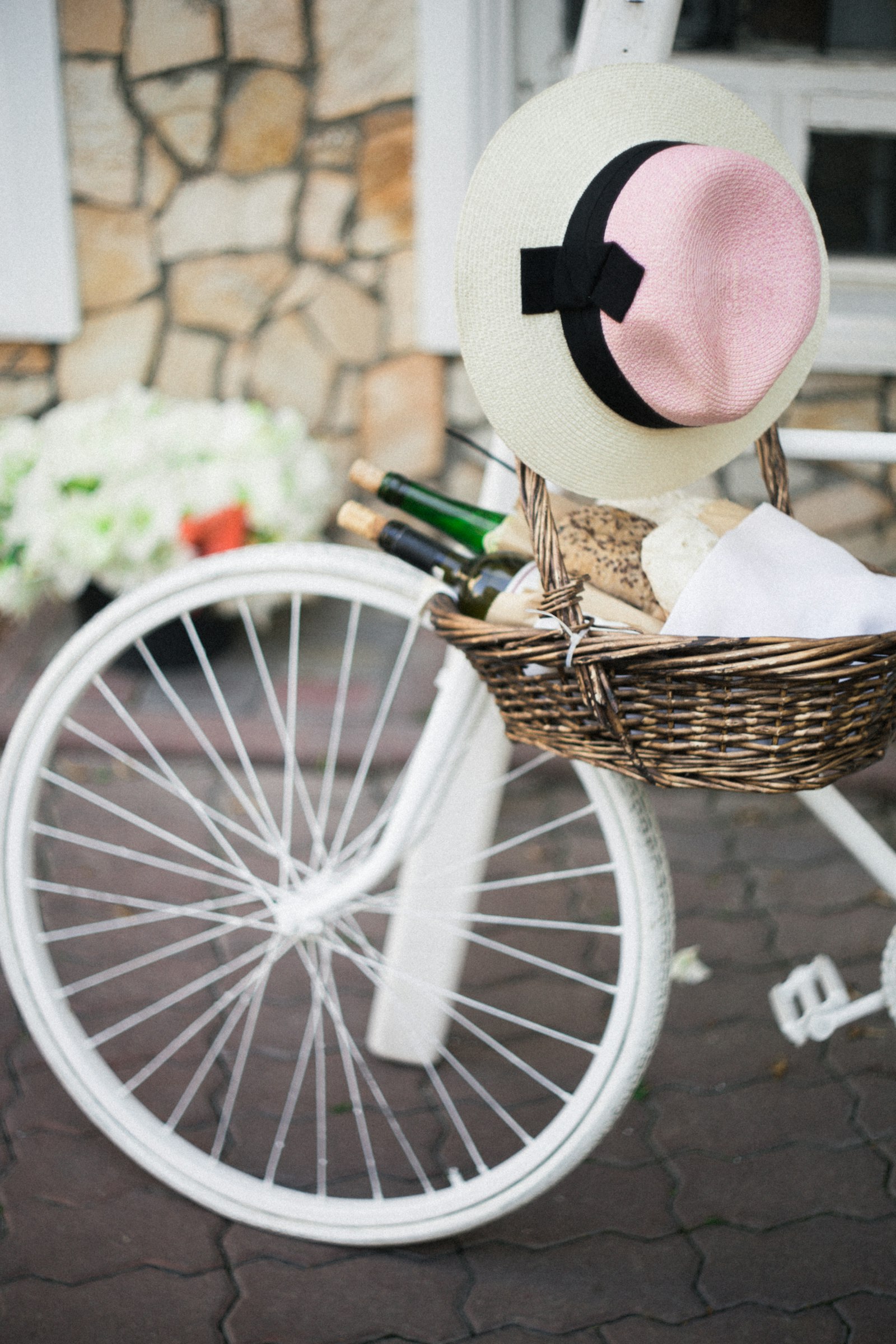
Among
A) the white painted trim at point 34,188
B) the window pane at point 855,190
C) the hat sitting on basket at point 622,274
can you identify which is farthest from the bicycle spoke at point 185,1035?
the window pane at point 855,190

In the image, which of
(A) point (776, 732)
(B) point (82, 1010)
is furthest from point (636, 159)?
(B) point (82, 1010)

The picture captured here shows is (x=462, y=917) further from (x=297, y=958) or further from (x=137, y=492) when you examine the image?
(x=137, y=492)

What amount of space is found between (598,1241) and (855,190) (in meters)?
2.64

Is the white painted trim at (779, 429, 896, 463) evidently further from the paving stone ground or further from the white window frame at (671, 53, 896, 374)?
the white window frame at (671, 53, 896, 374)

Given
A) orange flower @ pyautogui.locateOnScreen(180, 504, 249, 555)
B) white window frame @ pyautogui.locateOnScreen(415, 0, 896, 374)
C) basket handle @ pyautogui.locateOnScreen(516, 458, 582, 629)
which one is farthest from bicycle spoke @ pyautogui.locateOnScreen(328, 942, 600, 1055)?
white window frame @ pyautogui.locateOnScreen(415, 0, 896, 374)

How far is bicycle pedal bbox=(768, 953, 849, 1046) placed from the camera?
136 cm

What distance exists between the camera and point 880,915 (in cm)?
221

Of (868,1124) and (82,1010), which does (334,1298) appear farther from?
(868,1124)

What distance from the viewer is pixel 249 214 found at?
308 centimetres

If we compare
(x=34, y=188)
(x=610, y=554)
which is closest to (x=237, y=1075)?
(x=610, y=554)

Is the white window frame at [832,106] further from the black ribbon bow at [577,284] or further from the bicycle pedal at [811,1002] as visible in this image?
the black ribbon bow at [577,284]

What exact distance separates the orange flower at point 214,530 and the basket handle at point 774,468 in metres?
1.75

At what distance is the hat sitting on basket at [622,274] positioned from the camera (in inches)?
36.6

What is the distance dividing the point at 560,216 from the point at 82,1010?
1.57 metres
